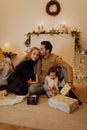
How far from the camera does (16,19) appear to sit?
17.7ft

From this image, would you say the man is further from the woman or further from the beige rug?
the beige rug

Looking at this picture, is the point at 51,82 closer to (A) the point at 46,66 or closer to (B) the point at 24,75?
(A) the point at 46,66

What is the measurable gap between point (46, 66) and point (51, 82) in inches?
11.0

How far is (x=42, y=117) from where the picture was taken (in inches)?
86.0

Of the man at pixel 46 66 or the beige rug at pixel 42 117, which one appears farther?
the man at pixel 46 66

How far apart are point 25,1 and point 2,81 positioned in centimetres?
291

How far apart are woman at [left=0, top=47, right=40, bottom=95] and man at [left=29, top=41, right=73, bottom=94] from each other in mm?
89

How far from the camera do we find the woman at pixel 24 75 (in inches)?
114

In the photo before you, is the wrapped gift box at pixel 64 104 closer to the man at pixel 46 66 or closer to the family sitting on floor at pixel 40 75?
the family sitting on floor at pixel 40 75

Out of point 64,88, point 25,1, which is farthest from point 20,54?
point 64,88

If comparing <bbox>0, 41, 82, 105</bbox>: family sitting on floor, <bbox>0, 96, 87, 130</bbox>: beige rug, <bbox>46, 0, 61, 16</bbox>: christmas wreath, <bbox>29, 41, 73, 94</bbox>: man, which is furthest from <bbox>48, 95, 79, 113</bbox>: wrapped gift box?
<bbox>46, 0, 61, 16</bbox>: christmas wreath

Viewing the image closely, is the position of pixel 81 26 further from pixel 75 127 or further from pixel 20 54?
pixel 75 127

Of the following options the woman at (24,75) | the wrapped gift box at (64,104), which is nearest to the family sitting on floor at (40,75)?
the woman at (24,75)

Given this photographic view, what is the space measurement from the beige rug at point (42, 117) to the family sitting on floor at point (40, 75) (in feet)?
1.25
